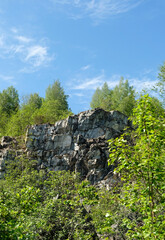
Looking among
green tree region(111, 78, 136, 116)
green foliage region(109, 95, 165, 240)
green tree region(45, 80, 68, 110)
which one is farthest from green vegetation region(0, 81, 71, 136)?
green foliage region(109, 95, 165, 240)

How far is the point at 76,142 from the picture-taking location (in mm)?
39156

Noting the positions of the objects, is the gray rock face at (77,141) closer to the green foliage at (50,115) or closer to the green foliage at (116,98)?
the green foliage at (50,115)

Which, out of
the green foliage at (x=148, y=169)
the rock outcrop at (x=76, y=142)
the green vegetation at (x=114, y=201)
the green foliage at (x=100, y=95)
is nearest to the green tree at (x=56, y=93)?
the green foliage at (x=100, y=95)

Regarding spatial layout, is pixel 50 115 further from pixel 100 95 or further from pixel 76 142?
pixel 100 95

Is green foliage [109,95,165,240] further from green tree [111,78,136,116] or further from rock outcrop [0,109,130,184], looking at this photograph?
green tree [111,78,136,116]

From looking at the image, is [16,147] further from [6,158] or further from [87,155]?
[87,155]

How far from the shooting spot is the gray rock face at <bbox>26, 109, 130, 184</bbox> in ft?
120

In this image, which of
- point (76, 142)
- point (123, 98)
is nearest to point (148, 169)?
point (76, 142)

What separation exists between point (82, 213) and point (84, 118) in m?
23.5

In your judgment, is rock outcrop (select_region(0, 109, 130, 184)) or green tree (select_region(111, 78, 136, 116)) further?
green tree (select_region(111, 78, 136, 116))

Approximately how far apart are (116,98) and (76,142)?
113 feet

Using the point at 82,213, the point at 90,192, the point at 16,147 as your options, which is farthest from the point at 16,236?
the point at 16,147

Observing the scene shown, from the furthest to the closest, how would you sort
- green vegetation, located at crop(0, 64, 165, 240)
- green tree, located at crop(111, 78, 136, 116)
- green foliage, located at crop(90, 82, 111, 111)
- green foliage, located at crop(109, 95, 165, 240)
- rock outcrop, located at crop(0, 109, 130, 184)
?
1. green foliage, located at crop(90, 82, 111, 111)
2. green tree, located at crop(111, 78, 136, 116)
3. rock outcrop, located at crop(0, 109, 130, 184)
4. green vegetation, located at crop(0, 64, 165, 240)
5. green foliage, located at crop(109, 95, 165, 240)

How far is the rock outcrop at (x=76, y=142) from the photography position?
1441 inches
